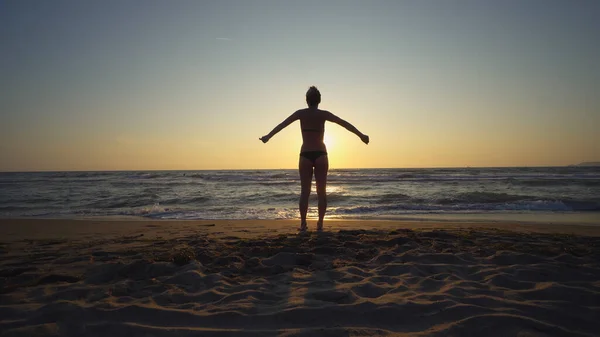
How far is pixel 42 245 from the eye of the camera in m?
4.72

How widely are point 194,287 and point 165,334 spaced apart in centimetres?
82

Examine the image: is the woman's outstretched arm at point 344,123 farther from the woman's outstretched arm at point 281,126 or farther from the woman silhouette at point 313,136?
the woman's outstretched arm at point 281,126

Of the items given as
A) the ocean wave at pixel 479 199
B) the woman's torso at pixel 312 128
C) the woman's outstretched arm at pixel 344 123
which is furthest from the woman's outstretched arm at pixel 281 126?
the ocean wave at pixel 479 199

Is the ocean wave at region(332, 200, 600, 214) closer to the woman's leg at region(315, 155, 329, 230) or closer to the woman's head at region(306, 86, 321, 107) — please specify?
the woman's leg at region(315, 155, 329, 230)

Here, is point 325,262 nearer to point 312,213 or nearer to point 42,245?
point 42,245

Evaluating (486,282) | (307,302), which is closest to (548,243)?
(486,282)

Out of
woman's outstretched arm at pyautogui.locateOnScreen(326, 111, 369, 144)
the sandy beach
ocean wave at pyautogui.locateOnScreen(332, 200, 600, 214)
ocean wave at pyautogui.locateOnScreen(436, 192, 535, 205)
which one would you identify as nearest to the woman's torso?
woman's outstretched arm at pyautogui.locateOnScreen(326, 111, 369, 144)

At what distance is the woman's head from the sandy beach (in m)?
2.04

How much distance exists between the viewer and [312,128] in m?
5.16

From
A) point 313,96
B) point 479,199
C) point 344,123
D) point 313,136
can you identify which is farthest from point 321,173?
point 479,199

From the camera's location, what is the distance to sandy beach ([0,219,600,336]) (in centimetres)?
204

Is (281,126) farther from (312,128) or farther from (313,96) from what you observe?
(313,96)

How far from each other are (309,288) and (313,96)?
323 centimetres

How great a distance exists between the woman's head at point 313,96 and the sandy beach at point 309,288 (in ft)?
6.70
